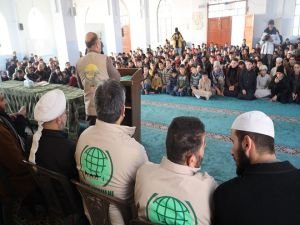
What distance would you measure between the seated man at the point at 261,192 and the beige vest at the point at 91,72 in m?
2.09

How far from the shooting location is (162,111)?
570 centimetres

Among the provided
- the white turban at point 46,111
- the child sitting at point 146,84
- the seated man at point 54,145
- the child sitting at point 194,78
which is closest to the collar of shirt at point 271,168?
the seated man at point 54,145

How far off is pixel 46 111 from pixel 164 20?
1482 cm

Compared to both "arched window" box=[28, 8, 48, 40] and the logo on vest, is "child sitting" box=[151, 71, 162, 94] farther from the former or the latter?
"arched window" box=[28, 8, 48, 40]

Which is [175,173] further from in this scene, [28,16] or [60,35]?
[28,16]

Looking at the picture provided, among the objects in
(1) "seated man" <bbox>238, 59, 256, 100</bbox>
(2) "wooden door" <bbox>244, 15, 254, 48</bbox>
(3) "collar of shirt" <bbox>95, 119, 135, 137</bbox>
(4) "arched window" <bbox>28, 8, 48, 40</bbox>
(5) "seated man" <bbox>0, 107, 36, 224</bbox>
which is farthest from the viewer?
(4) "arched window" <bbox>28, 8, 48, 40</bbox>

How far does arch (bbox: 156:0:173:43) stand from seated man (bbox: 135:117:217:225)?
14.9 m

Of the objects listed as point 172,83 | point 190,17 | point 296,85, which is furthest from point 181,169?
point 190,17

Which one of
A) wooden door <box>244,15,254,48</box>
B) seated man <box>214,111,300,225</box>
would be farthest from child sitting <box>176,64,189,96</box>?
wooden door <box>244,15,254,48</box>

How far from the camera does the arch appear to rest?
15.3 m

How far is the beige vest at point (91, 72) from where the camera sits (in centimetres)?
299

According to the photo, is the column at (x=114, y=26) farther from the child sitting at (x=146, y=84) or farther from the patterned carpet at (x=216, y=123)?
the patterned carpet at (x=216, y=123)

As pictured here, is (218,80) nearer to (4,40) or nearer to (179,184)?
(179,184)

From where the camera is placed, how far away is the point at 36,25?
42.7ft
